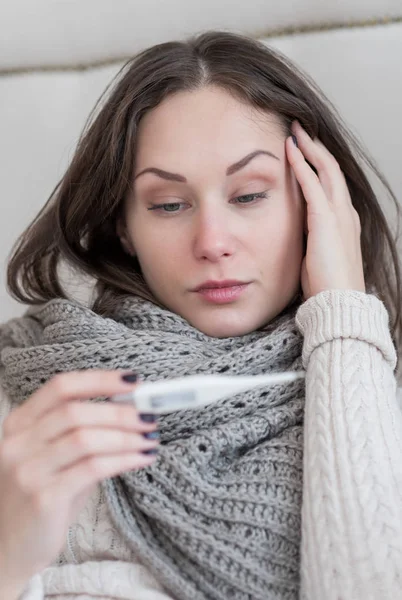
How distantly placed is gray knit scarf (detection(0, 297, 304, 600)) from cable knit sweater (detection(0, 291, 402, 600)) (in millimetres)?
34

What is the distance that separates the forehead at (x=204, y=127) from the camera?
1143 mm

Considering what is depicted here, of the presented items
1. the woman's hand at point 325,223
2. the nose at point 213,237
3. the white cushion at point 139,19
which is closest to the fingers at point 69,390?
the nose at point 213,237

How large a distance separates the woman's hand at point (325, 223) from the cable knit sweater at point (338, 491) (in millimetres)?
63

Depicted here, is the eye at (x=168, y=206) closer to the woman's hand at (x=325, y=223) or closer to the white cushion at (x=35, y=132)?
the woman's hand at (x=325, y=223)

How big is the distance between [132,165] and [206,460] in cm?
45

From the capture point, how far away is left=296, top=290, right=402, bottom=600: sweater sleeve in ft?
3.04

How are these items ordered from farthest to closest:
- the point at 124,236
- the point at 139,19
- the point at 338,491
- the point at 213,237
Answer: the point at 139,19, the point at 124,236, the point at 213,237, the point at 338,491

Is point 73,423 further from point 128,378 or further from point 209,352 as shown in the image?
point 209,352

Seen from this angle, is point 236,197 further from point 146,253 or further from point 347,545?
point 347,545

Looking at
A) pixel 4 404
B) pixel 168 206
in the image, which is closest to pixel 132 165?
pixel 168 206

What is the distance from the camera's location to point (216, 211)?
44.3 inches

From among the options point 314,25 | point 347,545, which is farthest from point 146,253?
point 314,25

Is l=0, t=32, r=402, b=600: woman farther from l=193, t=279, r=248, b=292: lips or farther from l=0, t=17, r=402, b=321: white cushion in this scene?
l=0, t=17, r=402, b=321: white cushion

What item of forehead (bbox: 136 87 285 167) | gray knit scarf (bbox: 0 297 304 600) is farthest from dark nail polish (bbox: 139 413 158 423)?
forehead (bbox: 136 87 285 167)
